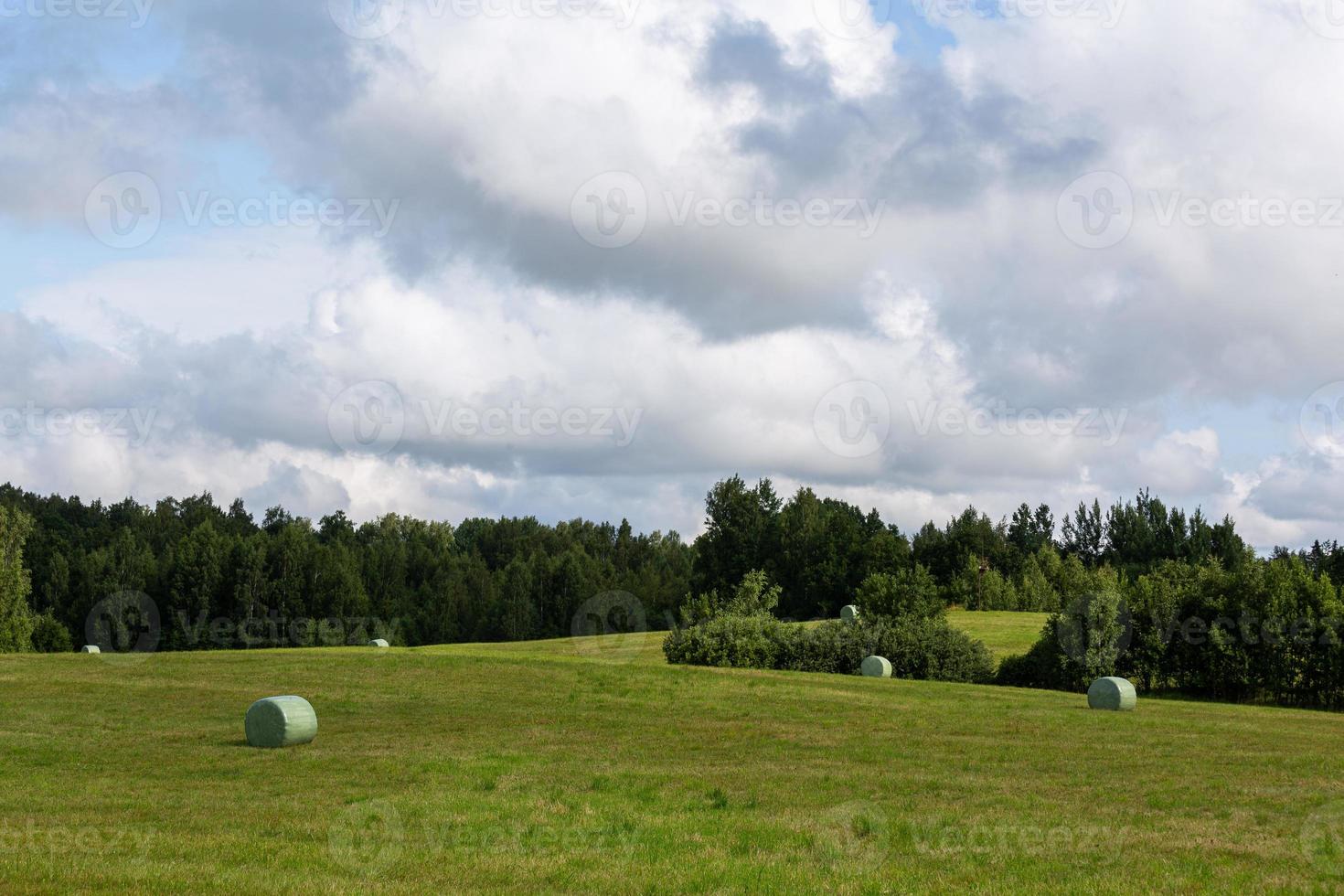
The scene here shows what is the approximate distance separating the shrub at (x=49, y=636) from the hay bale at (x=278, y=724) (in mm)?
78208

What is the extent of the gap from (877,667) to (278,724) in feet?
107

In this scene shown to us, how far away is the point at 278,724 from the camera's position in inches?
997

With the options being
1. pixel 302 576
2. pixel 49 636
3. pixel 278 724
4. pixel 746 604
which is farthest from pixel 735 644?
pixel 302 576

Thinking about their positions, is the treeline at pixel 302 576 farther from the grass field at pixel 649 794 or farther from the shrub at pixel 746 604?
the grass field at pixel 649 794

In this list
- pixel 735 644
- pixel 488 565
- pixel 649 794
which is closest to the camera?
pixel 649 794

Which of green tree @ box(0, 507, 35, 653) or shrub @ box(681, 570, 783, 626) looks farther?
green tree @ box(0, 507, 35, 653)

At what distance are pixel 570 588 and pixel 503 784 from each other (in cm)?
12599

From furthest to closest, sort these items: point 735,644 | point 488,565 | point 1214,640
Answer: point 488,565 < point 735,644 < point 1214,640

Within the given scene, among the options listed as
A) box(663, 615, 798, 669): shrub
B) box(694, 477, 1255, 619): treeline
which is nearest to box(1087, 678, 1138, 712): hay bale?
box(663, 615, 798, 669): shrub

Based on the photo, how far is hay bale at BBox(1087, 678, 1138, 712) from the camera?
3888 cm

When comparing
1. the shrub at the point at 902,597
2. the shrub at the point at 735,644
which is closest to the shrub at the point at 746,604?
the shrub at the point at 735,644

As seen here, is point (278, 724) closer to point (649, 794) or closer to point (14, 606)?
point (649, 794)

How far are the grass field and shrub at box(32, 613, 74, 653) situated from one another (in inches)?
2424

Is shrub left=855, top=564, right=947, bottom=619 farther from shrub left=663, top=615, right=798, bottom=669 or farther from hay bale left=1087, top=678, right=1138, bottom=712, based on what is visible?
hay bale left=1087, top=678, right=1138, bottom=712
